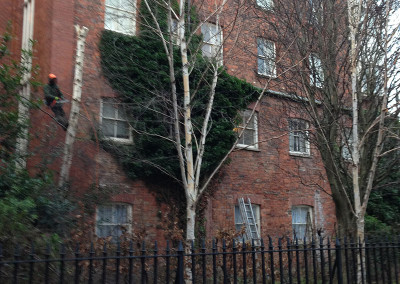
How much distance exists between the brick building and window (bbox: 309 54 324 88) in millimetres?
872

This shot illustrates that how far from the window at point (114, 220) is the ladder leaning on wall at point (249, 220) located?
12.9 feet

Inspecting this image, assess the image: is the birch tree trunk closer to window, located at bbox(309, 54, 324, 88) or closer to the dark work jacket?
window, located at bbox(309, 54, 324, 88)

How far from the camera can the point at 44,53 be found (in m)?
11.6

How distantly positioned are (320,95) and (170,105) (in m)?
3.88

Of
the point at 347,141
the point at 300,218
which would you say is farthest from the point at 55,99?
the point at 300,218

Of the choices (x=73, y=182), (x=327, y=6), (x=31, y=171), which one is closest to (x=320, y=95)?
(x=327, y=6)

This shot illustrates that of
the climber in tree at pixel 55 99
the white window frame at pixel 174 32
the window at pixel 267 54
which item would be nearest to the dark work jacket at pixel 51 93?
the climber in tree at pixel 55 99

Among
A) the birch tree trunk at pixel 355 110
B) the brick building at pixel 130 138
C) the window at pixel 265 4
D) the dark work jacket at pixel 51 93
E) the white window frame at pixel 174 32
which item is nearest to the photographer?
the birch tree trunk at pixel 355 110

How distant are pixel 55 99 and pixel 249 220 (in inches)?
294

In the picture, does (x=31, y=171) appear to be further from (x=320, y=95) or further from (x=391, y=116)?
(x=391, y=116)

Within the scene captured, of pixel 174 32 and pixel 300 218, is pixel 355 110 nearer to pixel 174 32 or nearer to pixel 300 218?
pixel 174 32

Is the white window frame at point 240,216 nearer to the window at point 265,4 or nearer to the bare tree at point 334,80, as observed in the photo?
the bare tree at point 334,80

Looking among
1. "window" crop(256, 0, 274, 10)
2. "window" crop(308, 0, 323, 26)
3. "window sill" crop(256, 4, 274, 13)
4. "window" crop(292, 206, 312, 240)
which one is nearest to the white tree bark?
"window sill" crop(256, 4, 274, 13)

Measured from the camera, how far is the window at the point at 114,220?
1038 centimetres
